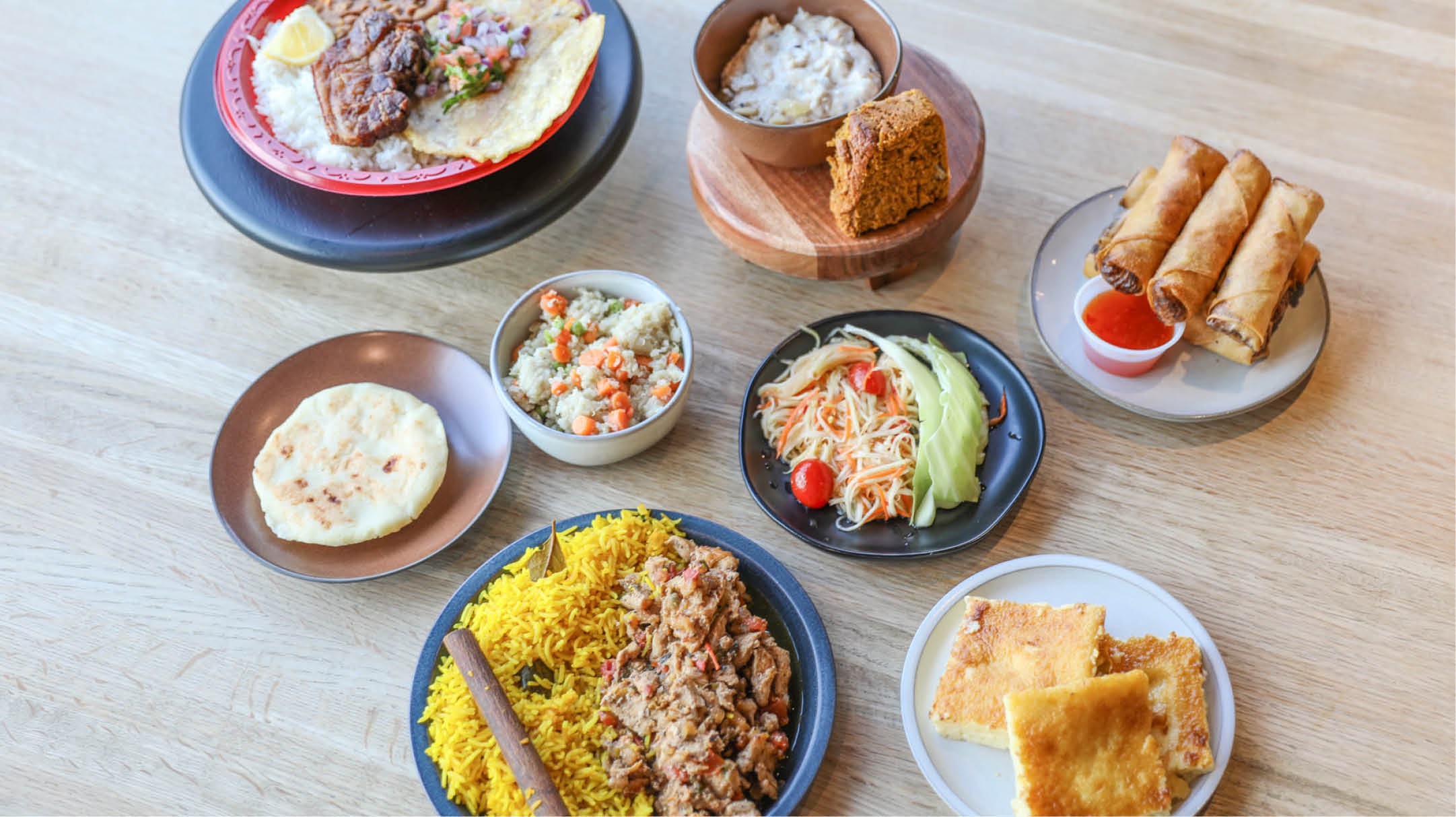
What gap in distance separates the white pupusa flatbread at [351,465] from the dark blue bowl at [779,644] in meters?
0.28

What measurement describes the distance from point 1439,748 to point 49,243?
400 cm

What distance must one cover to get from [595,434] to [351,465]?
0.62 m

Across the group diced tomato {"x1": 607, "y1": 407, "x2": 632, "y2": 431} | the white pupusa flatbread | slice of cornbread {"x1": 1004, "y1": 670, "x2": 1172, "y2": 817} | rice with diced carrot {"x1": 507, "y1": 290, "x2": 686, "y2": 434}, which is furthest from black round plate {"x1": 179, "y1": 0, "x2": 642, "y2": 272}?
slice of cornbread {"x1": 1004, "y1": 670, "x2": 1172, "y2": 817}

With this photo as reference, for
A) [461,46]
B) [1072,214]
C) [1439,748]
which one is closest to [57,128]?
[461,46]

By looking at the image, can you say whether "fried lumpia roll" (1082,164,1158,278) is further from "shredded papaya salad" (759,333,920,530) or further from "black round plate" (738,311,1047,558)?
"shredded papaya salad" (759,333,920,530)

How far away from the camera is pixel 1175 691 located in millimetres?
2094

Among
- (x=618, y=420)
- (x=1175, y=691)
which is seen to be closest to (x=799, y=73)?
(x=618, y=420)

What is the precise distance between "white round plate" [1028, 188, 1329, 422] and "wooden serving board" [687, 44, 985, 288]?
314 mm

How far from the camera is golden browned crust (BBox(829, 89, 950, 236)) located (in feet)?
8.04

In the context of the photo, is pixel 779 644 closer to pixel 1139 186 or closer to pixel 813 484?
pixel 813 484

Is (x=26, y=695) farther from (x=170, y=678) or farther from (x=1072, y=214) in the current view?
(x=1072, y=214)

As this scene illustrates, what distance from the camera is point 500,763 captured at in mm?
2100

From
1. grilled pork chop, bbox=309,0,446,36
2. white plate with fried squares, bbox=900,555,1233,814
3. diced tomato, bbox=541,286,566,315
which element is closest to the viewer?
white plate with fried squares, bbox=900,555,1233,814

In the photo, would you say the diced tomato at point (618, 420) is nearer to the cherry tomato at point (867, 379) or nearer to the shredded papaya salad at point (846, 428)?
the shredded papaya salad at point (846, 428)
